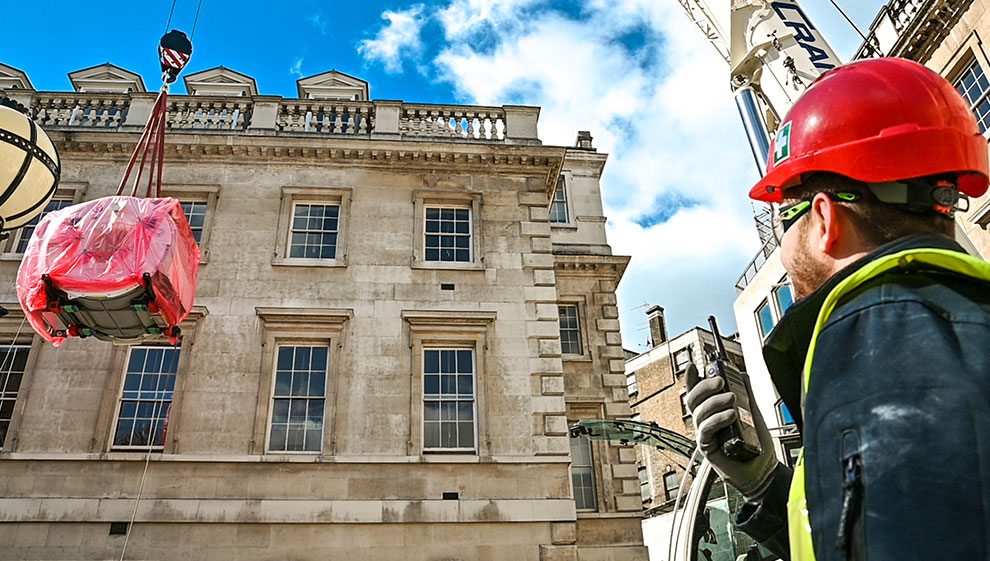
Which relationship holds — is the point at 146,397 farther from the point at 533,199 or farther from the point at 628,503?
the point at 628,503

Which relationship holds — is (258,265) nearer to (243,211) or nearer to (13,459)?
(243,211)

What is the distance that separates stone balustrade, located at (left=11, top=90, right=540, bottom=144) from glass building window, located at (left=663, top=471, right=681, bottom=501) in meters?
24.0

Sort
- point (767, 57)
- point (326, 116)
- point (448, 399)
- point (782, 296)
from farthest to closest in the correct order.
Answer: point (782, 296) → point (326, 116) → point (448, 399) → point (767, 57)

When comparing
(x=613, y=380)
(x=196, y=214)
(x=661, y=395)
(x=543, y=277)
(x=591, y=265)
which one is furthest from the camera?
(x=661, y=395)

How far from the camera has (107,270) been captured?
730 centimetres

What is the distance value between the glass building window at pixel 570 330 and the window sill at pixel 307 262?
7281 mm

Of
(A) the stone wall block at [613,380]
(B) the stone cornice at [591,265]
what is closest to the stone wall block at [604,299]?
(B) the stone cornice at [591,265]

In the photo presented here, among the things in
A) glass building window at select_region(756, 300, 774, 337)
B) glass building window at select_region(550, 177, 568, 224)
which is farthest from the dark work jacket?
glass building window at select_region(756, 300, 774, 337)

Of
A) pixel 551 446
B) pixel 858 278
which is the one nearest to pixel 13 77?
pixel 551 446

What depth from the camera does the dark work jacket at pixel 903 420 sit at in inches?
44.1

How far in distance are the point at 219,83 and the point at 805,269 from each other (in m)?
22.1

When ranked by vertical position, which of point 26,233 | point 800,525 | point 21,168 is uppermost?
point 26,233

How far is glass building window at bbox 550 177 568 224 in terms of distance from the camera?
22859mm

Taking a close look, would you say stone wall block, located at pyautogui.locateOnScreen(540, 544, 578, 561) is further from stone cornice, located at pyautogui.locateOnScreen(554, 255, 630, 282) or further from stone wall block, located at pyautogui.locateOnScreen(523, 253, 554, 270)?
stone cornice, located at pyautogui.locateOnScreen(554, 255, 630, 282)
